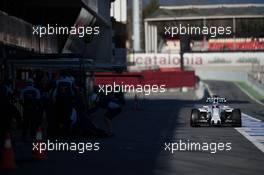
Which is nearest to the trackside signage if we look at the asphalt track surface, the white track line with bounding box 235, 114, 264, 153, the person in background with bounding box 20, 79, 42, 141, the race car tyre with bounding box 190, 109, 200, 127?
the white track line with bounding box 235, 114, 264, 153

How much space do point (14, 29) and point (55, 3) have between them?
4.34 metres

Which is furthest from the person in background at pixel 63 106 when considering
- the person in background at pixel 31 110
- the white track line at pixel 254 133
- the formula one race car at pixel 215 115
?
the formula one race car at pixel 215 115

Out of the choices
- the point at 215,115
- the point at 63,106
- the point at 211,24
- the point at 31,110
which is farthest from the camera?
the point at 211,24

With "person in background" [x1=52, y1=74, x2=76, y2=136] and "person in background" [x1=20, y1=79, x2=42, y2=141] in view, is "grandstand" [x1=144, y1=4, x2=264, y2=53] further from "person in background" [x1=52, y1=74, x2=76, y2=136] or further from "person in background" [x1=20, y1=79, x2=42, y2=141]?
"person in background" [x1=20, y1=79, x2=42, y2=141]

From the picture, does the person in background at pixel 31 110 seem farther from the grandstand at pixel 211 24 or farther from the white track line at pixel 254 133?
the grandstand at pixel 211 24

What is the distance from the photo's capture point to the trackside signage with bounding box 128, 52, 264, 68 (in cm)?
10356

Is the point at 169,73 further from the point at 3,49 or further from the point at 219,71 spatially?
the point at 3,49

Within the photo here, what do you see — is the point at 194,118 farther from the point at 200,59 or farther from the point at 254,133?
the point at 200,59

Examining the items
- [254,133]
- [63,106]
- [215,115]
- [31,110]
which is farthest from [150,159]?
[215,115]

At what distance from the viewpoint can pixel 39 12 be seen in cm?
4081

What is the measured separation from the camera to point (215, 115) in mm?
25219

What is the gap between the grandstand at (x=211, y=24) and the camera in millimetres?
114456

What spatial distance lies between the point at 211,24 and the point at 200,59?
2043 centimetres

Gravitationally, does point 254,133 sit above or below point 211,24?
below
